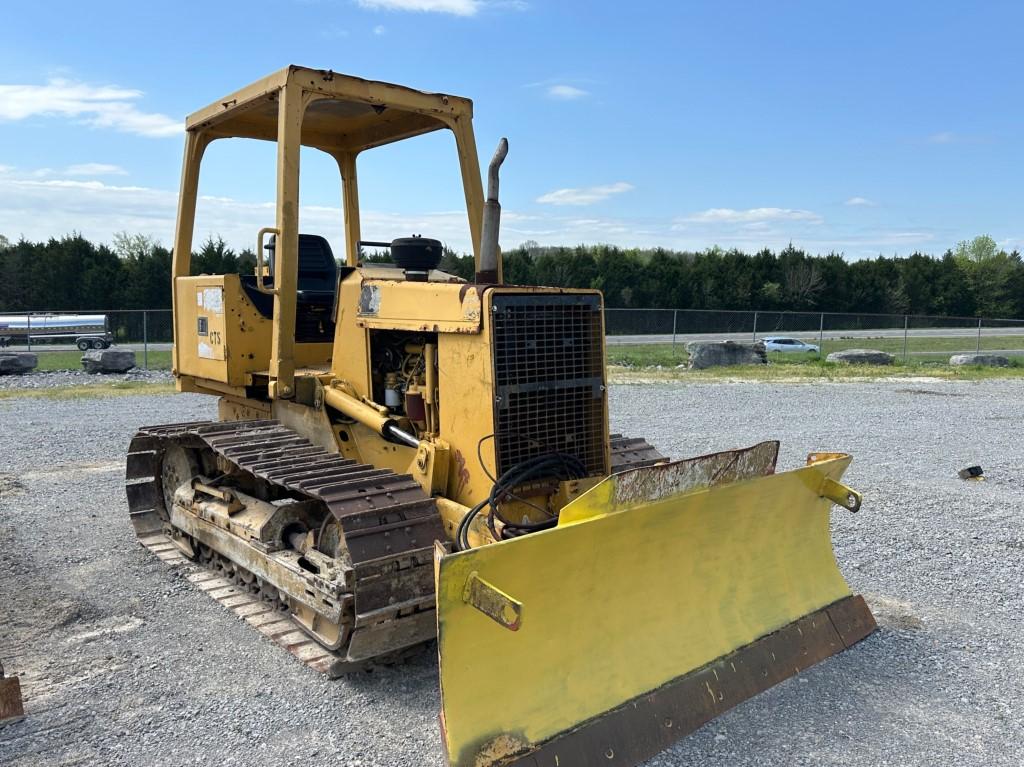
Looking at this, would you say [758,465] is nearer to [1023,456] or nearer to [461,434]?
[461,434]

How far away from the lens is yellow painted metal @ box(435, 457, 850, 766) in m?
3.08

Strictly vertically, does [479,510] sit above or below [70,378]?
above

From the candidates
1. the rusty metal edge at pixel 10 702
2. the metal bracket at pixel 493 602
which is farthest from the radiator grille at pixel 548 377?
the rusty metal edge at pixel 10 702

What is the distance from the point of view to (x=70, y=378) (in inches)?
702

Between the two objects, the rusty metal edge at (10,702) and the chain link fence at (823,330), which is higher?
the chain link fence at (823,330)

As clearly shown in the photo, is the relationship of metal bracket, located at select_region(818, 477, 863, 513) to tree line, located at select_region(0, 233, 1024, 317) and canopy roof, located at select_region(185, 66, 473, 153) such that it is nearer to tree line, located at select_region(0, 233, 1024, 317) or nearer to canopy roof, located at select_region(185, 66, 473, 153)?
canopy roof, located at select_region(185, 66, 473, 153)

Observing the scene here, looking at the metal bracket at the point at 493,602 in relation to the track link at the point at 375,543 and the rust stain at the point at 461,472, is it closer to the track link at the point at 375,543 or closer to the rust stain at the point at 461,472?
the track link at the point at 375,543

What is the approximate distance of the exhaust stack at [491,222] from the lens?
13.7 ft

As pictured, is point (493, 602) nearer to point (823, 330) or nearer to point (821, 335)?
point (821, 335)

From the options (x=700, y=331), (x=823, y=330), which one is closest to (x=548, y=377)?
(x=700, y=331)

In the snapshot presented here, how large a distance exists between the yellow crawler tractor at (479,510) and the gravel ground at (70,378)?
12.6 metres

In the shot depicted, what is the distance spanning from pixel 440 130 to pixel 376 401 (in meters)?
2.38

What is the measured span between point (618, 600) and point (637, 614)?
142mm

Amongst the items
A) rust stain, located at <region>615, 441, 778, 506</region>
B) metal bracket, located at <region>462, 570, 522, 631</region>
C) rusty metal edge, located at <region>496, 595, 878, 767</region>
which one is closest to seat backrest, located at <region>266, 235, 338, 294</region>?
rust stain, located at <region>615, 441, 778, 506</region>
